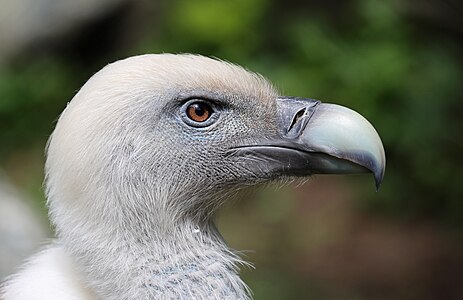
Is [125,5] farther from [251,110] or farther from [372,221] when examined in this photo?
[251,110]

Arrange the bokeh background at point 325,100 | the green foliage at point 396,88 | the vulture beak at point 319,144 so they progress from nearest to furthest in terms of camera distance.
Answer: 1. the vulture beak at point 319,144
2. the bokeh background at point 325,100
3. the green foliage at point 396,88

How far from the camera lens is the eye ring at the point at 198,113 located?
110 inches

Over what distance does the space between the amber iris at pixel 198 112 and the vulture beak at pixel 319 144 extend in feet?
0.51

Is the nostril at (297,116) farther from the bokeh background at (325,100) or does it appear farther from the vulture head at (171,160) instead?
the bokeh background at (325,100)

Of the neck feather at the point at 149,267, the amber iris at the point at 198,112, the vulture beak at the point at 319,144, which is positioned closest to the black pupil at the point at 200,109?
the amber iris at the point at 198,112

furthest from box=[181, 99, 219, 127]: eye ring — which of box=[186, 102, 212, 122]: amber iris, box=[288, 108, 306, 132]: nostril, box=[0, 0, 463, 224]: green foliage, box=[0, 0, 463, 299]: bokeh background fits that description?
box=[0, 0, 463, 224]: green foliage

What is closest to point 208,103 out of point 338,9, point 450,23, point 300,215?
point 450,23

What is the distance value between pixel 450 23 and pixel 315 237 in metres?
2.25

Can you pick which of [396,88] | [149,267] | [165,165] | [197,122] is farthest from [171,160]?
[396,88]

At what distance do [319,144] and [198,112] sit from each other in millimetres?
386

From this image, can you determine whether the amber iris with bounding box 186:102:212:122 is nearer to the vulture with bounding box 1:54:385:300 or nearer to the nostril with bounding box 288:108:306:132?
the vulture with bounding box 1:54:385:300

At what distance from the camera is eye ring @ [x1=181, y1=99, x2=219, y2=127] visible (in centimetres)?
279

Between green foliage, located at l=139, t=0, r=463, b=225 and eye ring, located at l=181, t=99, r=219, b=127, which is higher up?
green foliage, located at l=139, t=0, r=463, b=225

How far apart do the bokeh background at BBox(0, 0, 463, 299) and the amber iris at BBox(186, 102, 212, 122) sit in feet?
8.91
